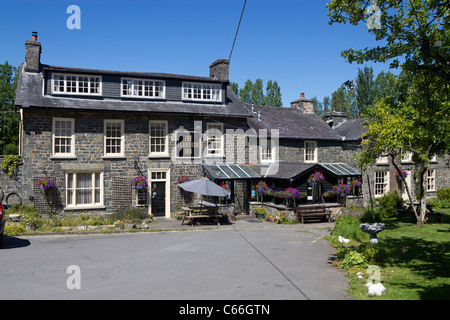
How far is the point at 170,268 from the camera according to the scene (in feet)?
34.6

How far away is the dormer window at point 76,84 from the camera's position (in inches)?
801

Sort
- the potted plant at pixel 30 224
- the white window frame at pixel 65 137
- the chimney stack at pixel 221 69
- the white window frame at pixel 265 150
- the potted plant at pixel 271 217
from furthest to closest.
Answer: the chimney stack at pixel 221 69, the white window frame at pixel 265 150, the potted plant at pixel 271 217, the white window frame at pixel 65 137, the potted plant at pixel 30 224

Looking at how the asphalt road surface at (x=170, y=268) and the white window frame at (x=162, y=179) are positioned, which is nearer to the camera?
the asphalt road surface at (x=170, y=268)

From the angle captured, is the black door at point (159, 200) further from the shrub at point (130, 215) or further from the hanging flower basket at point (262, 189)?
the hanging flower basket at point (262, 189)

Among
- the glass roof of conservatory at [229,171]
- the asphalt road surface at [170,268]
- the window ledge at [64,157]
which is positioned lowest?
the asphalt road surface at [170,268]

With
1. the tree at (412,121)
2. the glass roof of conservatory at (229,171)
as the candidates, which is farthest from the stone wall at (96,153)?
the tree at (412,121)

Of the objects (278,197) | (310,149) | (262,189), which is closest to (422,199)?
(278,197)

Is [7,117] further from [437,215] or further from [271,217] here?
[437,215]

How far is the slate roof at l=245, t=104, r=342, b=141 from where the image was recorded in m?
26.0

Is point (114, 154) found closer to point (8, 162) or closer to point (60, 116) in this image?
point (60, 116)

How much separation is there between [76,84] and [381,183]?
2228cm

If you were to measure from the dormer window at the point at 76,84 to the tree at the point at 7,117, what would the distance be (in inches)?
503

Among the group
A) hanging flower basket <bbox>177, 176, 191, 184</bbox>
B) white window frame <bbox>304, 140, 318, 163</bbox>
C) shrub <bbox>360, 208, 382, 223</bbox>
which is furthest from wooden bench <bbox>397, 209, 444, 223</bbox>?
hanging flower basket <bbox>177, 176, 191, 184</bbox>
